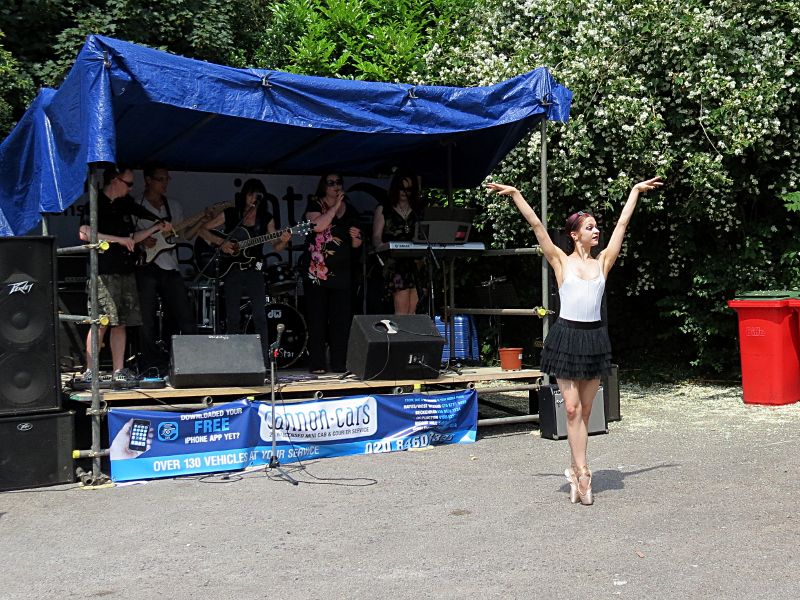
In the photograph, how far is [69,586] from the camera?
4.53 metres

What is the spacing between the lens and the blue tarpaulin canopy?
675cm

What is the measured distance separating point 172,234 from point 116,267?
95 centimetres

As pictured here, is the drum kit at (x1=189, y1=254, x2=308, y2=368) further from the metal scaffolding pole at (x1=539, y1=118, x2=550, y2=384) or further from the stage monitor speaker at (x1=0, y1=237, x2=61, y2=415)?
the metal scaffolding pole at (x1=539, y1=118, x2=550, y2=384)

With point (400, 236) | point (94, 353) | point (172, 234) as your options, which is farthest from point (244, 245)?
point (94, 353)

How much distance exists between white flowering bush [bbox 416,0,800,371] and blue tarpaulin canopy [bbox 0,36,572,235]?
1438mm

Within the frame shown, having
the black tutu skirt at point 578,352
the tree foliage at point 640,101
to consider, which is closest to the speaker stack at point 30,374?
the black tutu skirt at point 578,352

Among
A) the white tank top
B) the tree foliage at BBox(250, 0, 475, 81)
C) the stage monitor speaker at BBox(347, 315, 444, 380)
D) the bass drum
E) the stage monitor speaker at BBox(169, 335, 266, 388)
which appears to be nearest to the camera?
the white tank top

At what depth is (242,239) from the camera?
9352 mm

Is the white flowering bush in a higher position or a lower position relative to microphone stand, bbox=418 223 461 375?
higher

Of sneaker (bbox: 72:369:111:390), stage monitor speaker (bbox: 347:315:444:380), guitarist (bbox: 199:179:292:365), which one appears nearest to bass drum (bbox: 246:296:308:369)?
guitarist (bbox: 199:179:292:365)

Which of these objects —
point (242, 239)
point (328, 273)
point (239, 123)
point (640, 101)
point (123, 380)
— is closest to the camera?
point (123, 380)

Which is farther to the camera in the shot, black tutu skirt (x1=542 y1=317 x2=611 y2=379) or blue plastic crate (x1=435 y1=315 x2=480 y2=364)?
blue plastic crate (x1=435 y1=315 x2=480 y2=364)

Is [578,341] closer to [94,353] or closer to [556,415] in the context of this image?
[556,415]

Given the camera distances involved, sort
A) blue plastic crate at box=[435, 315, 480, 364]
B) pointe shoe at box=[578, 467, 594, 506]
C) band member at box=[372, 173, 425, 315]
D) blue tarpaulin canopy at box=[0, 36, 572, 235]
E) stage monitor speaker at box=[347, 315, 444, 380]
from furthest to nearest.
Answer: blue plastic crate at box=[435, 315, 480, 364] → band member at box=[372, 173, 425, 315] → stage monitor speaker at box=[347, 315, 444, 380] → blue tarpaulin canopy at box=[0, 36, 572, 235] → pointe shoe at box=[578, 467, 594, 506]
